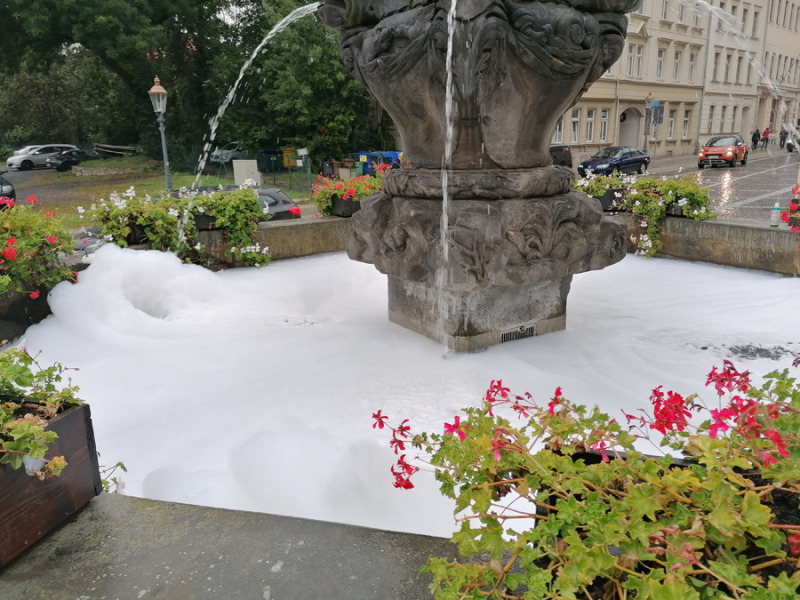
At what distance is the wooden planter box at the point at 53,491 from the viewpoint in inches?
76.4

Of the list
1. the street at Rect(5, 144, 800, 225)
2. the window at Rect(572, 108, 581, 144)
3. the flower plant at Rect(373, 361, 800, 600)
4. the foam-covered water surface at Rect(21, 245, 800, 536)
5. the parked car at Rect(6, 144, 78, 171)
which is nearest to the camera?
the flower plant at Rect(373, 361, 800, 600)

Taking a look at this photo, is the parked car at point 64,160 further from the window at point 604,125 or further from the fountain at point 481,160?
the fountain at point 481,160

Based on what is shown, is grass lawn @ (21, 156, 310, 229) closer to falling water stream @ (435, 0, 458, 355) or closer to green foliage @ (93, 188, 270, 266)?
green foliage @ (93, 188, 270, 266)

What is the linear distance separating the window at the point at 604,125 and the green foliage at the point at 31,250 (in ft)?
104

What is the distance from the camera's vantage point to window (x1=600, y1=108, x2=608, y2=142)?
109 feet

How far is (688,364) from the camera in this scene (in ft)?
14.4

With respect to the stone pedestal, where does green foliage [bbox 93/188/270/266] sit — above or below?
above

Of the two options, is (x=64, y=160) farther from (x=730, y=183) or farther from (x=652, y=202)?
(x=652, y=202)

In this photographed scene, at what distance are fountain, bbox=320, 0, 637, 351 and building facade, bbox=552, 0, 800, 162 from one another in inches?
955

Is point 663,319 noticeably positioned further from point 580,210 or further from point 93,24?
point 93,24

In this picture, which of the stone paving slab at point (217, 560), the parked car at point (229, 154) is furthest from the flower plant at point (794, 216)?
the parked car at point (229, 154)

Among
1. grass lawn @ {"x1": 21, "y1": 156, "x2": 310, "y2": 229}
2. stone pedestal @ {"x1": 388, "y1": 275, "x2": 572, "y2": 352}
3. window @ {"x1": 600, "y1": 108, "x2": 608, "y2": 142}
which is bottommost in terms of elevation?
grass lawn @ {"x1": 21, "y1": 156, "x2": 310, "y2": 229}

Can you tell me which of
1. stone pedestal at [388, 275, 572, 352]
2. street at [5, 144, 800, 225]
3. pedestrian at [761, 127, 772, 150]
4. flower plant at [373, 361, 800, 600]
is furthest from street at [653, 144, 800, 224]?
flower plant at [373, 361, 800, 600]

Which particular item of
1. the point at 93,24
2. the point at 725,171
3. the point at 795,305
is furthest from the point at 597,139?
the point at 795,305
